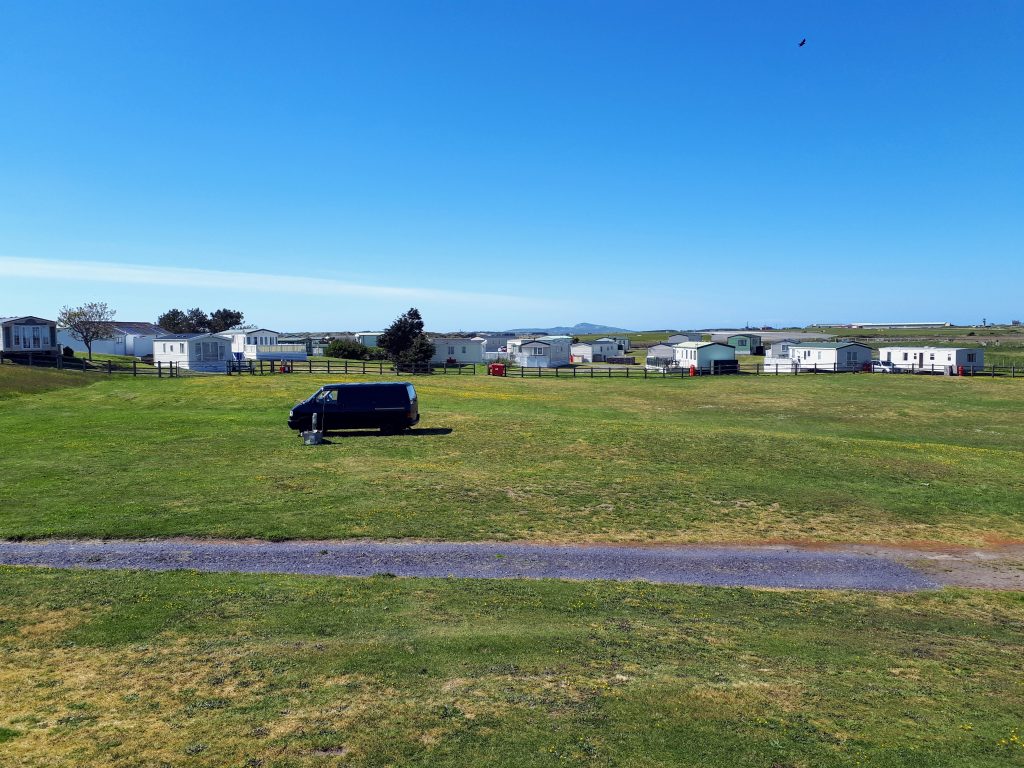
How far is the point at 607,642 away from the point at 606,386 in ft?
161

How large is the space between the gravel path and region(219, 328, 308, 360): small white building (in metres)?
79.1

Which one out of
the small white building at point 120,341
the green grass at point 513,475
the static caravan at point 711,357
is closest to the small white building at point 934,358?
the static caravan at point 711,357

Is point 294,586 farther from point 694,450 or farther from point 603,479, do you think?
point 694,450

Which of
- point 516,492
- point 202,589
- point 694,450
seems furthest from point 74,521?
point 694,450

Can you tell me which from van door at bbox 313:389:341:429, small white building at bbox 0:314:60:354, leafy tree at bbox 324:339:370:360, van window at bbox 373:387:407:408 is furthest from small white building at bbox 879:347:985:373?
small white building at bbox 0:314:60:354

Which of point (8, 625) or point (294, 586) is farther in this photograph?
point (294, 586)

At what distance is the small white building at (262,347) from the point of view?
92312 millimetres

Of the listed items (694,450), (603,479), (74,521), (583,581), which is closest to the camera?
(583,581)

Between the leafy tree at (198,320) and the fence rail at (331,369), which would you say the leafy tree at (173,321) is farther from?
the fence rail at (331,369)

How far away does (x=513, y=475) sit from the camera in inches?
931

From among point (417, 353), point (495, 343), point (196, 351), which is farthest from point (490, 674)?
point (495, 343)

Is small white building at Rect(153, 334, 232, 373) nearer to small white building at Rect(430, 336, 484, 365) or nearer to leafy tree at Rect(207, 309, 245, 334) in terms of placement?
small white building at Rect(430, 336, 484, 365)

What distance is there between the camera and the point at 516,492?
70.4 feet

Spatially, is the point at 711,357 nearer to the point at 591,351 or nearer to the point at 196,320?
the point at 591,351
